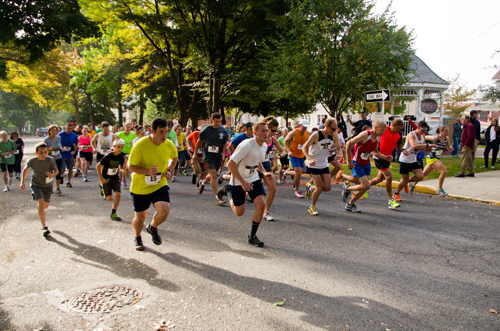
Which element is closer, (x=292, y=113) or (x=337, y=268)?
(x=337, y=268)

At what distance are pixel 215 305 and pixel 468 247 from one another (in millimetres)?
4072

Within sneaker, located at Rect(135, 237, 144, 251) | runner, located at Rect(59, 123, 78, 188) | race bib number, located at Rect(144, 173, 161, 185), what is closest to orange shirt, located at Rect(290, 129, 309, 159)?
race bib number, located at Rect(144, 173, 161, 185)

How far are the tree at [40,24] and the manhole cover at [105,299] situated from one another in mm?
17403

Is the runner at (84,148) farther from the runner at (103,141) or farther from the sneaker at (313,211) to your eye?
the sneaker at (313,211)

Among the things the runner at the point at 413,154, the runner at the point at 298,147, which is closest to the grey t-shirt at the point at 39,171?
the runner at the point at 298,147

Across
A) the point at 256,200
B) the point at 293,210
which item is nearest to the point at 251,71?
the point at 293,210

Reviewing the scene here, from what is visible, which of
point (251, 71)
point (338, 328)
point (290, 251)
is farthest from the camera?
point (251, 71)

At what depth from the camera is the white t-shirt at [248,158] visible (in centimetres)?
519

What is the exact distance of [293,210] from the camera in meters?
7.83

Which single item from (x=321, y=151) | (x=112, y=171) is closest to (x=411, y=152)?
(x=321, y=151)

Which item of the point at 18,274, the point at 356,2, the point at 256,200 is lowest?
the point at 18,274

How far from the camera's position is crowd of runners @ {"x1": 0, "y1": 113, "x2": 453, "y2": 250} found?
5.00m

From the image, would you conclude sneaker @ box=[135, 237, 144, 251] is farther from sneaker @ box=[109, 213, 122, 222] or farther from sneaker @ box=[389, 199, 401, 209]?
sneaker @ box=[389, 199, 401, 209]

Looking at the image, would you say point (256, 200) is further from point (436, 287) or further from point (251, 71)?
point (251, 71)
